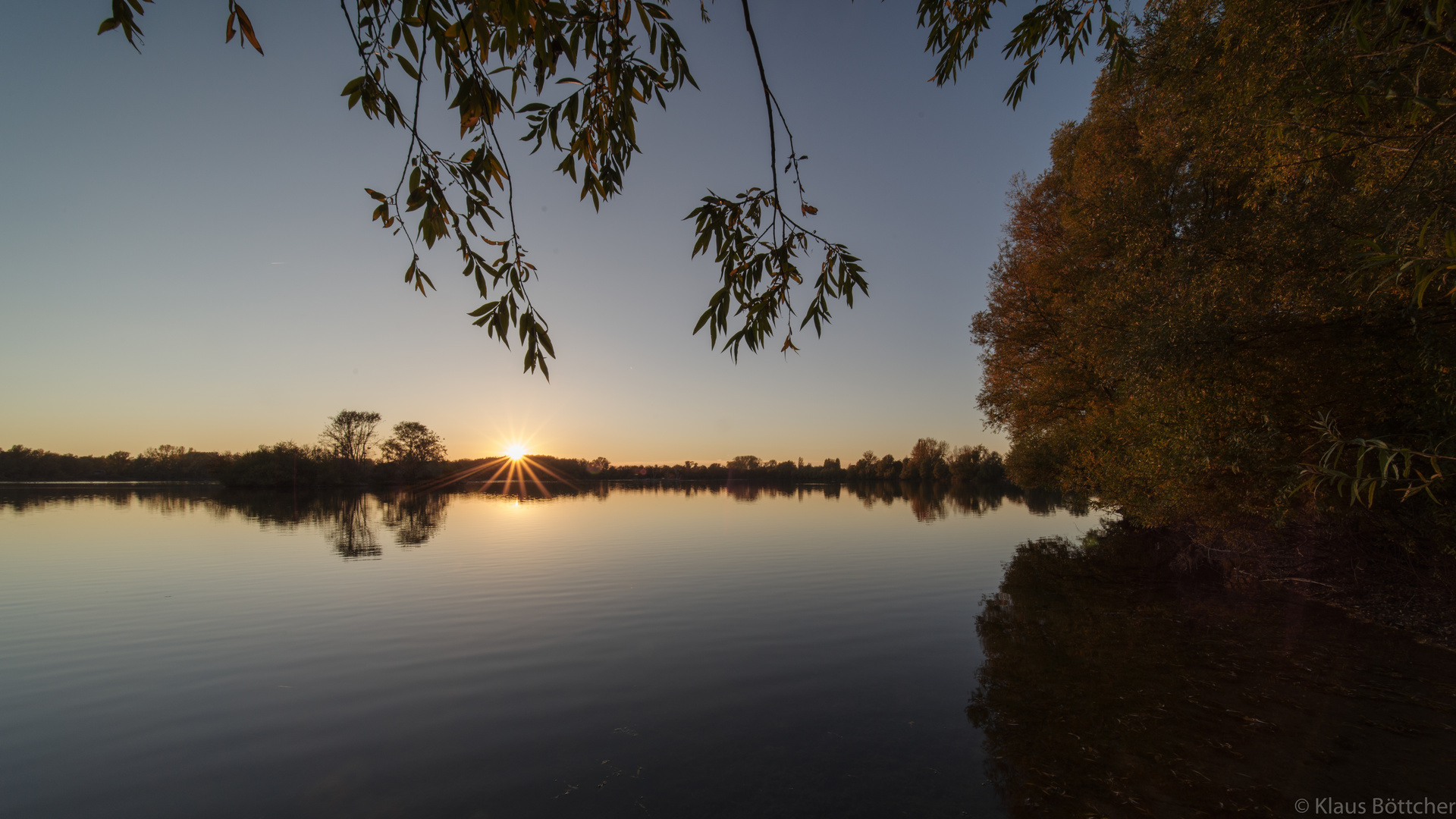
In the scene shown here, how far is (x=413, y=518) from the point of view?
133 feet

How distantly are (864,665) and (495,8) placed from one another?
35.6ft

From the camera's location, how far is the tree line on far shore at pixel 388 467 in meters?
97.9

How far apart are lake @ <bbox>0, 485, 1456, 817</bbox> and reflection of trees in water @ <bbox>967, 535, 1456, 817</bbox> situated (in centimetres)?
5

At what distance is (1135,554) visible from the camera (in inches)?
901

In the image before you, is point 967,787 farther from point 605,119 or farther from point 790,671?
point 605,119

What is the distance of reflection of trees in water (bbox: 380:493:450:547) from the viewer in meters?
29.2

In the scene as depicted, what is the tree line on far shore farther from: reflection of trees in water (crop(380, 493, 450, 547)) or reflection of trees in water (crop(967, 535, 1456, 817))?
reflection of trees in water (crop(967, 535, 1456, 817))

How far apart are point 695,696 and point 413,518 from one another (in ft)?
128

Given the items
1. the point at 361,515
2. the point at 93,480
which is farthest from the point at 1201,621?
the point at 93,480

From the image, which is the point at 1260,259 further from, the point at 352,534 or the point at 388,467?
the point at 388,467

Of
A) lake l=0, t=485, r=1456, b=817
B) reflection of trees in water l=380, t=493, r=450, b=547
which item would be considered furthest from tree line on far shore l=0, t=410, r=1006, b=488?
lake l=0, t=485, r=1456, b=817

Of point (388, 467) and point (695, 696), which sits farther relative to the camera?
point (388, 467)

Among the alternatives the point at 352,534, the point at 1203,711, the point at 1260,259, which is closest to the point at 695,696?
the point at 1203,711

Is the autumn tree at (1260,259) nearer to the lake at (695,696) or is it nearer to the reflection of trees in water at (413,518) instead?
the lake at (695,696)
